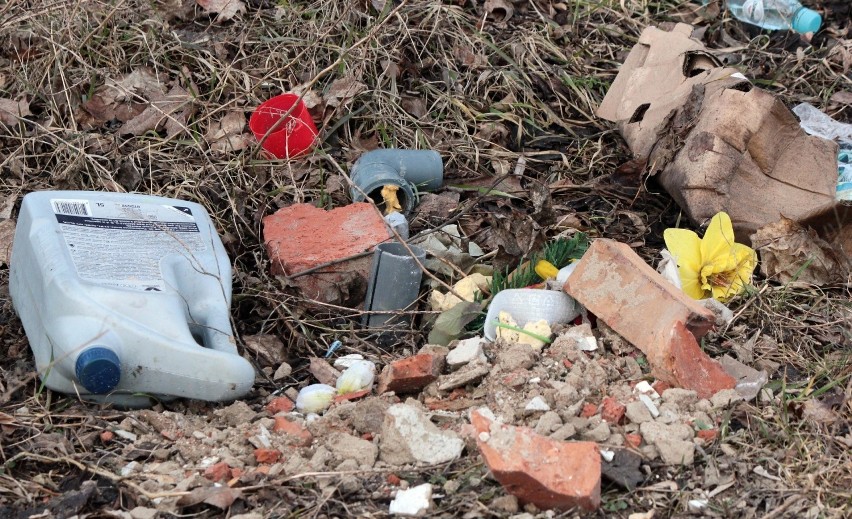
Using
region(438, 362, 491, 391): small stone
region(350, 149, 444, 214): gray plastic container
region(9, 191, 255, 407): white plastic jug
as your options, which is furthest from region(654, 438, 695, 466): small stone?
region(350, 149, 444, 214): gray plastic container

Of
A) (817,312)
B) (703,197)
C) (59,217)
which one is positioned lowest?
(817,312)

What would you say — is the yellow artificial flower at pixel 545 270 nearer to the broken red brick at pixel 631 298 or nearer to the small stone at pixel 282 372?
the broken red brick at pixel 631 298

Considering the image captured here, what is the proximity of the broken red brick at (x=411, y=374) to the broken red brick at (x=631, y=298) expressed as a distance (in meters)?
0.45

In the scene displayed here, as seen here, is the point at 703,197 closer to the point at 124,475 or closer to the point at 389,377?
the point at 389,377

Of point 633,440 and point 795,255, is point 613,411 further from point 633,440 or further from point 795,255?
point 795,255

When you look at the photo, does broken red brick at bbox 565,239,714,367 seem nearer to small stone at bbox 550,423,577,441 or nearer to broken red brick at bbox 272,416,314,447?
small stone at bbox 550,423,577,441

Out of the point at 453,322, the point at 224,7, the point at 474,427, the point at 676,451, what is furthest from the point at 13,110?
the point at 676,451

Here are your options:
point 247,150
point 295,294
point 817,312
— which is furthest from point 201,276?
point 817,312

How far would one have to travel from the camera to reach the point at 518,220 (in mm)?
3037

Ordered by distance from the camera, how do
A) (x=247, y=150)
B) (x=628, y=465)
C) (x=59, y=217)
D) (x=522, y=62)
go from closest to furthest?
1. (x=628, y=465)
2. (x=59, y=217)
3. (x=247, y=150)
4. (x=522, y=62)

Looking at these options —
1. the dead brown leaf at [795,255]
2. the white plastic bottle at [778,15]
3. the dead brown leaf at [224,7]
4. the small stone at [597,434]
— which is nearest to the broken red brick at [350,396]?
the small stone at [597,434]

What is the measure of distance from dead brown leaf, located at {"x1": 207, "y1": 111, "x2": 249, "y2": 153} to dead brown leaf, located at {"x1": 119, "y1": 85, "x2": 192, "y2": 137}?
11 cm

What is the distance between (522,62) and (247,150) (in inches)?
49.4

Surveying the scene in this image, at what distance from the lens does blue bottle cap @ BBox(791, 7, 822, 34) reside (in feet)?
14.4
